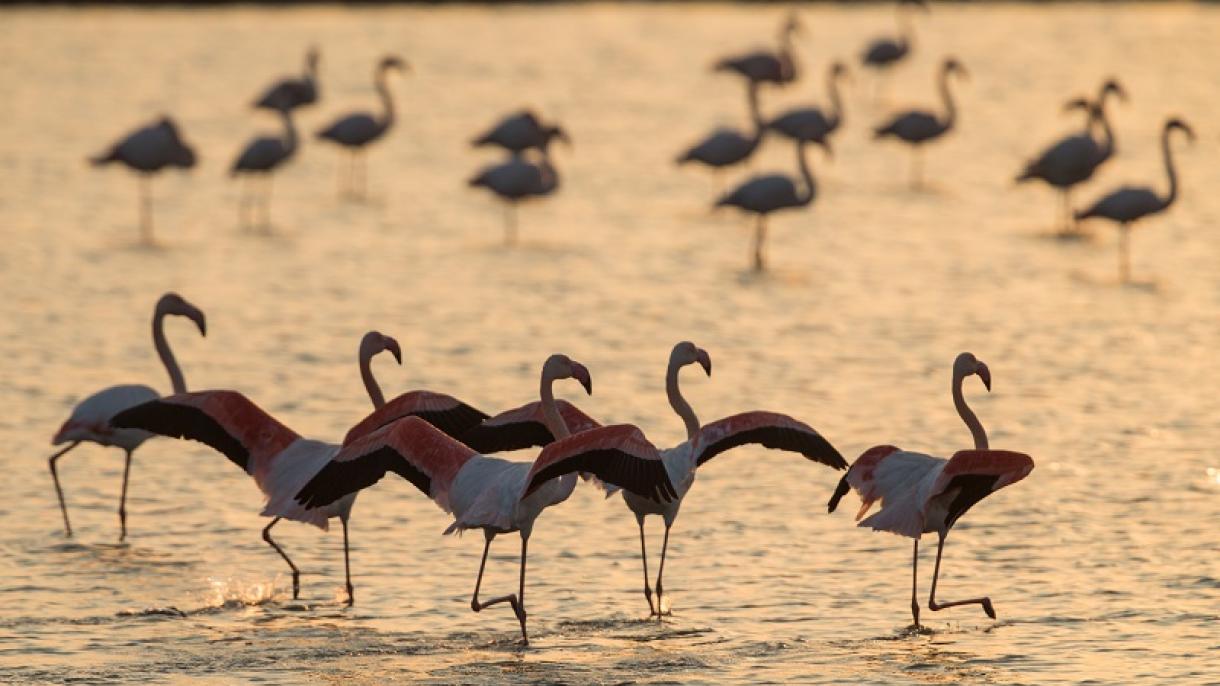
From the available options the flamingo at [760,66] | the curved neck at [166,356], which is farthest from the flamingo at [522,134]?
the curved neck at [166,356]

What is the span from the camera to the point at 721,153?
23812mm

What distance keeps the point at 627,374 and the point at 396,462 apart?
237 inches

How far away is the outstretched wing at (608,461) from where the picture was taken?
905 cm

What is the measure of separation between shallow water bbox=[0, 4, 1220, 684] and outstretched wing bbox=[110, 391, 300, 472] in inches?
26.9

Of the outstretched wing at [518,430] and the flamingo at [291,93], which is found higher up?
the flamingo at [291,93]

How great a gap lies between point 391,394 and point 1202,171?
14765 millimetres

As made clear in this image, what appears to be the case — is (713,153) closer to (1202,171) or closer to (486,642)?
(1202,171)

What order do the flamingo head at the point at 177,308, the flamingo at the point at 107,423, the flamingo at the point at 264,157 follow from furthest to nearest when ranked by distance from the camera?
the flamingo at the point at 264,157, the flamingo head at the point at 177,308, the flamingo at the point at 107,423

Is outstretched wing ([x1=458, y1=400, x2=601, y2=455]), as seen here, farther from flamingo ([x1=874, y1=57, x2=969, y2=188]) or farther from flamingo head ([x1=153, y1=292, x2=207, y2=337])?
flamingo ([x1=874, y1=57, x2=969, y2=188])

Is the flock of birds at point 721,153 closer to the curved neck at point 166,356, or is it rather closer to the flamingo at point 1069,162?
→ the flamingo at point 1069,162

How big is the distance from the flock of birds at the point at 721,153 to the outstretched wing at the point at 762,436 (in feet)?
34.7

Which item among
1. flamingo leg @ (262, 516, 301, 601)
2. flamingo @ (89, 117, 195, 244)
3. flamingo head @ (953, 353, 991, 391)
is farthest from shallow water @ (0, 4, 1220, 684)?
flamingo head @ (953, 353, 991, 391)

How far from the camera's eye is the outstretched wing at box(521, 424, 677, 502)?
9055 millimetres

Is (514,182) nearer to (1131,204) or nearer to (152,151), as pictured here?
(152,151)
